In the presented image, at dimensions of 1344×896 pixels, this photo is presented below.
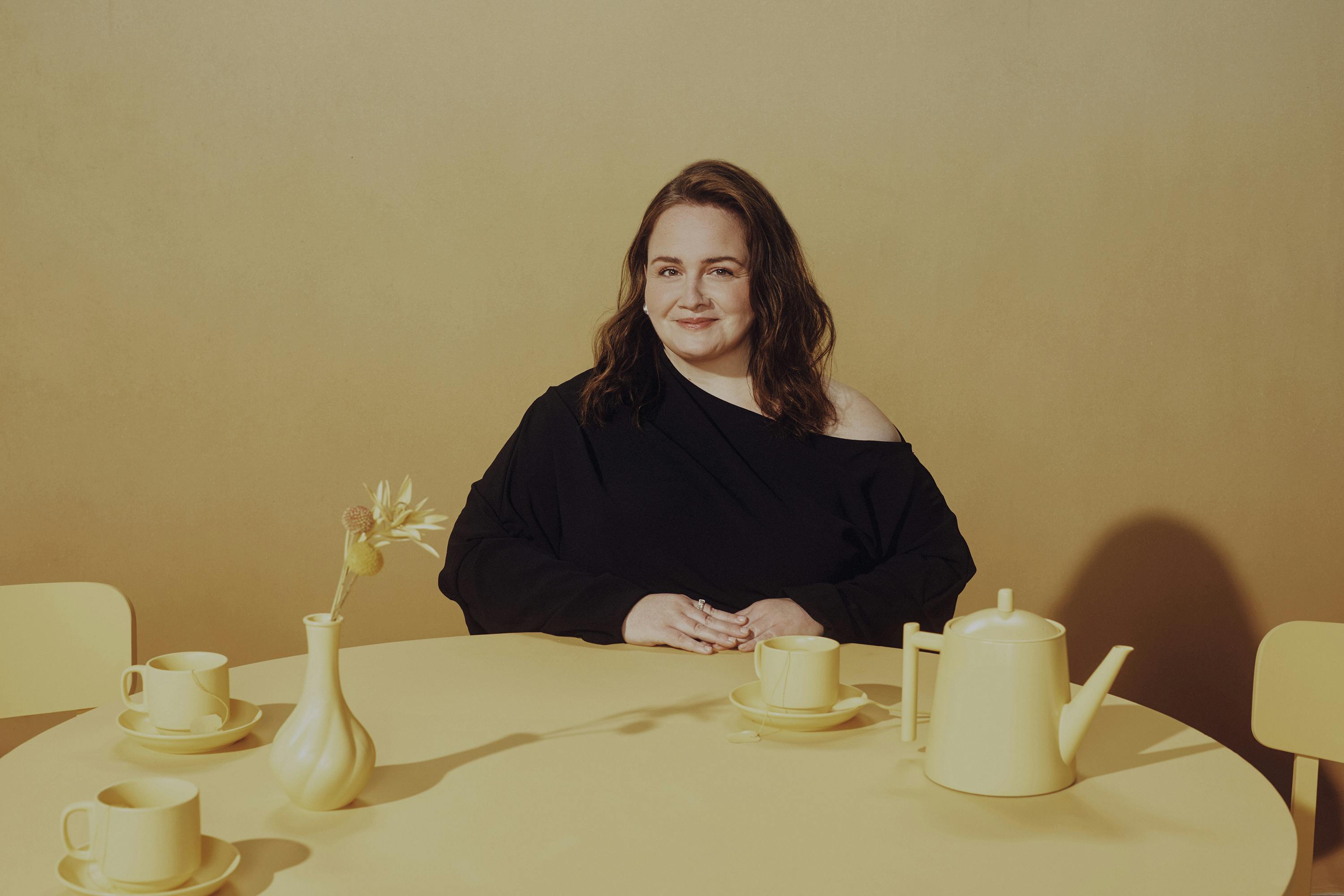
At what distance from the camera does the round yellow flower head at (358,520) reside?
85cm

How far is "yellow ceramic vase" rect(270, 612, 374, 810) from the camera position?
0.89 m

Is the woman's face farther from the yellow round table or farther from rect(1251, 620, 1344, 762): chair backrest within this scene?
rect(1251, 620, 1344, 762): chair backrest

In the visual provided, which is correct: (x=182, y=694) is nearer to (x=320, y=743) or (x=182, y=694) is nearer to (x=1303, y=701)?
(x=320, y=743)

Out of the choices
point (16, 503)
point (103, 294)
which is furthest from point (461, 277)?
point (16, 503)

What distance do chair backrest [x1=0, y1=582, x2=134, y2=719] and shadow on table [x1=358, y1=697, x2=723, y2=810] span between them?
0.82 m

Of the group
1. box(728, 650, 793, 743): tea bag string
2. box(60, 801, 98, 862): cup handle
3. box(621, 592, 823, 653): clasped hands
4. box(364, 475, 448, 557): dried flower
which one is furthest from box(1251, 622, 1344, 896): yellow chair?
box(60, 801, 98, 862): cup handle

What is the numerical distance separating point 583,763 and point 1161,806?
520 millimetres

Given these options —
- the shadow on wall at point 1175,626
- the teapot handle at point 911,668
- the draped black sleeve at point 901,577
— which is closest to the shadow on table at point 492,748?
the teapot handle at point 911,668

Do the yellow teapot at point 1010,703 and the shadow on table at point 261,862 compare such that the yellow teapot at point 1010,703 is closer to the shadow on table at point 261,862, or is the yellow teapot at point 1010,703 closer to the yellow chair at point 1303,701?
the shadow on table at point 261,862

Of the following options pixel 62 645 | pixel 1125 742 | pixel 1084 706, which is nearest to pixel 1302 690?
pixel 1125 742

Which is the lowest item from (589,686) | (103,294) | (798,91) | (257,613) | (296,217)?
(257,613)

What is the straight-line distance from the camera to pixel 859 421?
202 cm

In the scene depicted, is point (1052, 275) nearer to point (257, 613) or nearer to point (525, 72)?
point (525, 72)

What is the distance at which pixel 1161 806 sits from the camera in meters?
0.96
